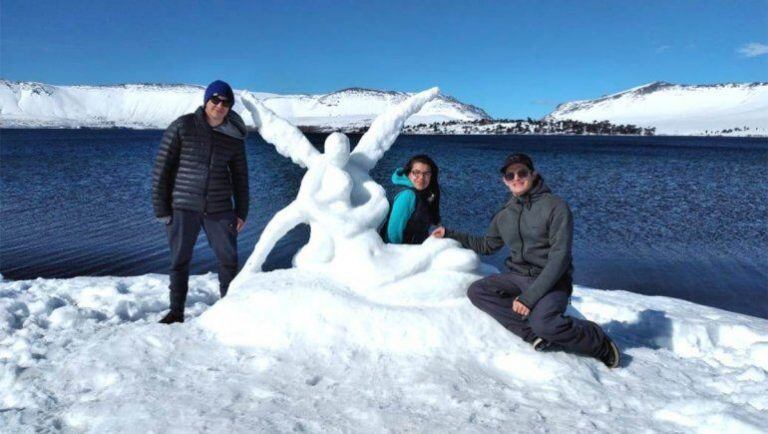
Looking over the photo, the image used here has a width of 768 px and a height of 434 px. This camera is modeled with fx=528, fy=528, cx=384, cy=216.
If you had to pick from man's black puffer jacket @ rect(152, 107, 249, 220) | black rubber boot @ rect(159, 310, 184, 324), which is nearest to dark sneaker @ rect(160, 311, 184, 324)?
black rubber boot @ rect(159, 310, 184, 324)

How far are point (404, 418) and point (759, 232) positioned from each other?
18405 mm

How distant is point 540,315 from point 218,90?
382cm

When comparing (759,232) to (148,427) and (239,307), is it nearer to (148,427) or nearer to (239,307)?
(239,307)

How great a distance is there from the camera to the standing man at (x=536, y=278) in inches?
185

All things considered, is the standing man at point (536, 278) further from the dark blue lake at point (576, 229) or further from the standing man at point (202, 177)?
the dark blue lake at point (576, 229)

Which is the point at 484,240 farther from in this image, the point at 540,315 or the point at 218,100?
the point at 218,100

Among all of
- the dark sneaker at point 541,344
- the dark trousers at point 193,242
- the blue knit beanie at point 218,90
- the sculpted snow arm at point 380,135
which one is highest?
the blue knit beanie at point 218,90

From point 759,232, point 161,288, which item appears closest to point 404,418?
point 161,288

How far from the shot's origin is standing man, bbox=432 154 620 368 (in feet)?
15.4

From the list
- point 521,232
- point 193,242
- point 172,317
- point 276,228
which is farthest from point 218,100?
point 521,232

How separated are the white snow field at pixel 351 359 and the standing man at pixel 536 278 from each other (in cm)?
15

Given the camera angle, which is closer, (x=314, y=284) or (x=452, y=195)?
(x=314, y=284)

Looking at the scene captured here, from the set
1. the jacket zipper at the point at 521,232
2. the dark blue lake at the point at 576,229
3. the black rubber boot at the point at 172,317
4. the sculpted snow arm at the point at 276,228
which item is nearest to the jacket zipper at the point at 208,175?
the sculpted snow arm at the point at 276,228

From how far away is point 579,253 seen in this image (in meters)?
14.4
